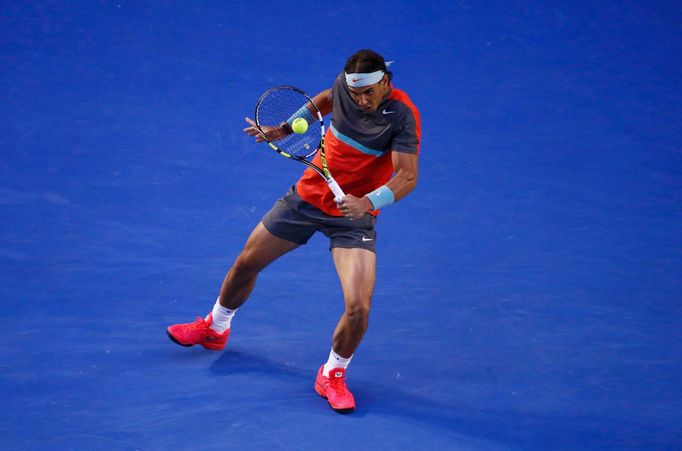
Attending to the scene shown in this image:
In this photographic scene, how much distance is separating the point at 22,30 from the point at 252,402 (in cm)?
539

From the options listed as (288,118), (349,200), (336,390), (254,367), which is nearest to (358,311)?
(336,390)

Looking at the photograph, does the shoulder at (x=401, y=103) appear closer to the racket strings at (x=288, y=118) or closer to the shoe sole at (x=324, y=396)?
the racket strings at (x=288, y=118)

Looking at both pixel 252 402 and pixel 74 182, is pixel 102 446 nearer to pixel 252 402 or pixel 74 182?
pixel 252 402

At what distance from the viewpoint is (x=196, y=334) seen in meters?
5.71

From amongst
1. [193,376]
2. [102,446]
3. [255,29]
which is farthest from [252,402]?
[255,29]

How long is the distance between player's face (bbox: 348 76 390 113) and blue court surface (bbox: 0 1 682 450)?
1.49m

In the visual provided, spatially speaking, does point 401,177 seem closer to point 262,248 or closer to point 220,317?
point 262,248

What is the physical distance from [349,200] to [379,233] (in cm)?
213

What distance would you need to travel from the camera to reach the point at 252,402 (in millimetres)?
5223

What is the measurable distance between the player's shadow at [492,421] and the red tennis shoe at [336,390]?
60 millimetres

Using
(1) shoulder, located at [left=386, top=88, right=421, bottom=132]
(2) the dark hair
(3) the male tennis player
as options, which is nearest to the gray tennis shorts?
(3) the male tennis player

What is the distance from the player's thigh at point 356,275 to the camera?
512 cm

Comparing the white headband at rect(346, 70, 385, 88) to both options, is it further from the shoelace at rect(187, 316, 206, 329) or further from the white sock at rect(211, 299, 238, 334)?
the shoelace at rect(187, 316, 206, 329)

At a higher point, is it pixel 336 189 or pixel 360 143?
→ pixel 360 143
